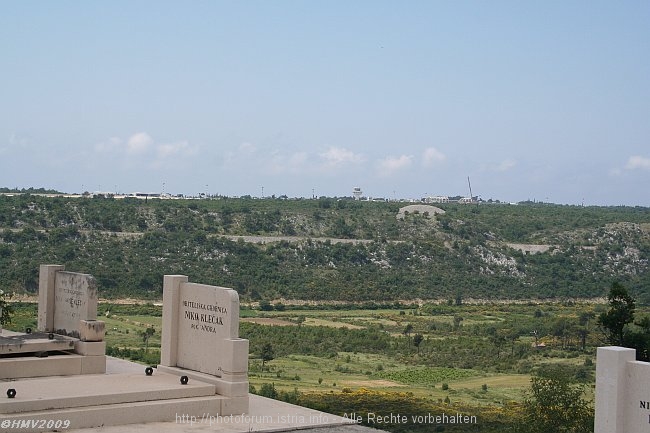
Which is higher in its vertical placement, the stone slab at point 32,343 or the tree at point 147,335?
the stone slab at point 32,343

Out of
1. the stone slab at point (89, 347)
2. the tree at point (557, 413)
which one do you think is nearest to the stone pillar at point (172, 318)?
the stone slab at point (89, 347)

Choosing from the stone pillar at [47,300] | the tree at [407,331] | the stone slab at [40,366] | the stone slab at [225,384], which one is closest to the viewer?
the stone slab at [225,384]

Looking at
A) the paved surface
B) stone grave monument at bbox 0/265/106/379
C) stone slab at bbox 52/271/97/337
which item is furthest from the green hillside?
the paved surface

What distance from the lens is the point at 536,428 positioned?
747 inches

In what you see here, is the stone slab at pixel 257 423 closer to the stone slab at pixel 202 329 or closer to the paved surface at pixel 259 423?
the paved surface at pixel 259 423

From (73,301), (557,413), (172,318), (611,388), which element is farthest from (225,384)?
(611,388)

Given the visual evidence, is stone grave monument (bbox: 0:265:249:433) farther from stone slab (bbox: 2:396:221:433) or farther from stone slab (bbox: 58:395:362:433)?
stone slab (bbox: 58:395:362:433)

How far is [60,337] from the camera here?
64.4ft

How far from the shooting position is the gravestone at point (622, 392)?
1141 centimetres

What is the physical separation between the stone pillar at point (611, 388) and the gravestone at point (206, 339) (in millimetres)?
6709

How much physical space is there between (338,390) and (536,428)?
8.01m

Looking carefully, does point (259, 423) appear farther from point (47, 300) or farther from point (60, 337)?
point (47, 300)

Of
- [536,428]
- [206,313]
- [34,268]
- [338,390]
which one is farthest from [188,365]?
[34,268]

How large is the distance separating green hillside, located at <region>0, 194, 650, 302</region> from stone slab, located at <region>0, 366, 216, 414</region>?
30.4 meters
